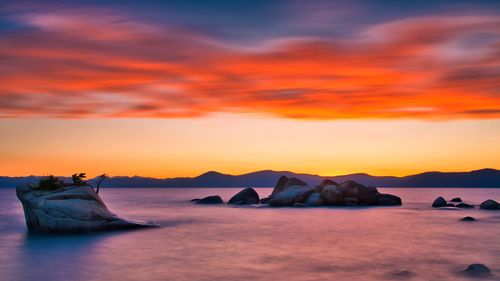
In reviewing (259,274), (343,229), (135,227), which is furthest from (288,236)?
(259,274)

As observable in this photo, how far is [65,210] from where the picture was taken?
31375 mm

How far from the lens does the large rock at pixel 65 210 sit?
31297mm

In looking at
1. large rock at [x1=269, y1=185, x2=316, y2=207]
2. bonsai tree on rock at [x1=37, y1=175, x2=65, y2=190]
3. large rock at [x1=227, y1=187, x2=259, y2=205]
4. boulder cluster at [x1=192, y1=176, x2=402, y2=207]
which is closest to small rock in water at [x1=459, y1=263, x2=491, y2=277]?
bonsai tree on rock at [x1=37, y1=175, x2=65, y2=190]

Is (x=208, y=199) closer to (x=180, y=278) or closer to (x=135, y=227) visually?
(x=135, y=227)

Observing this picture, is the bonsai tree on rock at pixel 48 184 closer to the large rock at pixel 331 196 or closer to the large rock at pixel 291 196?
the large rock at pixel 291 196

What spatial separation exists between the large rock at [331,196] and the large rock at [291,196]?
2245mm

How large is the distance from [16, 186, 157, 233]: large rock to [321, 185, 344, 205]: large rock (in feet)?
134

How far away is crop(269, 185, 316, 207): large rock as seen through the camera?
69250 millimetres

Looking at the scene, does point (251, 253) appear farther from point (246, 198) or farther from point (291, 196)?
point (246, 198)

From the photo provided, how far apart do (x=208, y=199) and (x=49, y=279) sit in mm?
65402

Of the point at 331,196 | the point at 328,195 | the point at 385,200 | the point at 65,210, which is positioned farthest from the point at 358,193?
the point at 65,210

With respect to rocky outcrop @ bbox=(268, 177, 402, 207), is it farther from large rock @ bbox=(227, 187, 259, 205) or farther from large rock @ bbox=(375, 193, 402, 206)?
large rock @ bbox=(227, 187, 259, 205)

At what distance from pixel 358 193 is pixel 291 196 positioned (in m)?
9.57

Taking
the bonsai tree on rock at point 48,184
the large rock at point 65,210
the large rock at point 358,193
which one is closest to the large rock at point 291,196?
the large rock at point 358,193
